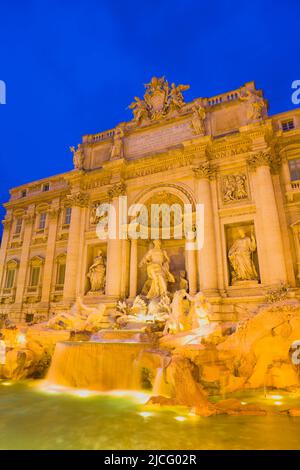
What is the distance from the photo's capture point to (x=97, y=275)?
687 inches

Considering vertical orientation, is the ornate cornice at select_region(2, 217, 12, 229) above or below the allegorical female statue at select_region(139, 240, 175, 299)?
above

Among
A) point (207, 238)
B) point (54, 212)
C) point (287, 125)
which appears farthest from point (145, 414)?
point (54, 212)

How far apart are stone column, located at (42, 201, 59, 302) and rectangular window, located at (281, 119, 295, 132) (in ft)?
51.5

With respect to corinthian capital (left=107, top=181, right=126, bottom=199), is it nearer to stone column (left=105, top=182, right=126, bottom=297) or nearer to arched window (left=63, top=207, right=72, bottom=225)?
stone column (left=105, top=182, right=126, bottom=297)

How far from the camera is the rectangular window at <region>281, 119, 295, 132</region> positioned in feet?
51.6

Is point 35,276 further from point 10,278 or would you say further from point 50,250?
point 10,278

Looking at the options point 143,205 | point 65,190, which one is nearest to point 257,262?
point 143,205

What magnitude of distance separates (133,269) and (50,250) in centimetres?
727

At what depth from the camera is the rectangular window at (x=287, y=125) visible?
1571 cm

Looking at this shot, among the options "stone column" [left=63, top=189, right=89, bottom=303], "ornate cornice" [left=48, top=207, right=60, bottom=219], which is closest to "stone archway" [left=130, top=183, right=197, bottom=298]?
"stone column" [left=63, top=189, right=89, bottom=303]
